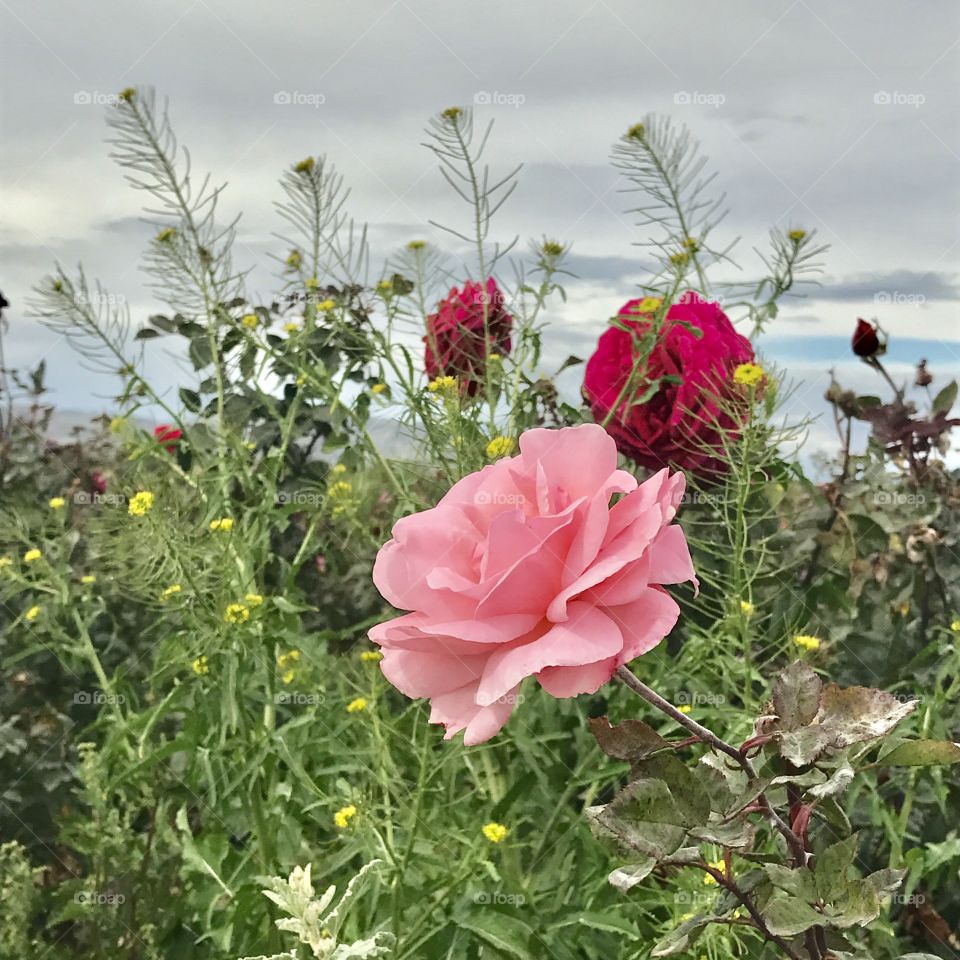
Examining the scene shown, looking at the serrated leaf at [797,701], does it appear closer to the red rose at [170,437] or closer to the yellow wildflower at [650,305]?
the yellow wildflower at [650,305]

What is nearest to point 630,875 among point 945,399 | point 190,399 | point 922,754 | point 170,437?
point 922,754

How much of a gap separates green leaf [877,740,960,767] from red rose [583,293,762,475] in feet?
2.18

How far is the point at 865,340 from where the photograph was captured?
1.52 meters

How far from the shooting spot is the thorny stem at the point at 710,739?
53 cm

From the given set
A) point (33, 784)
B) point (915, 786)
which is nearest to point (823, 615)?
point (915, 786)

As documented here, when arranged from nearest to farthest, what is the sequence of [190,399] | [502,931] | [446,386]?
[502,931] → [446,386] → [190,399]

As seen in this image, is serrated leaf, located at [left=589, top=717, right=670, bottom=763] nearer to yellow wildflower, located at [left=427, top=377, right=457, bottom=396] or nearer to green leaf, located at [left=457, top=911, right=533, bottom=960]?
green leaf, located at [left=457, top=911, right=533, bottom=960]

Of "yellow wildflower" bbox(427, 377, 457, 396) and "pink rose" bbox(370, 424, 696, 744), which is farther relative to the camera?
"yellow wildflower" bbox(427, 377, 457, 396)

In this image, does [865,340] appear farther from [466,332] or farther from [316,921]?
[316,921]

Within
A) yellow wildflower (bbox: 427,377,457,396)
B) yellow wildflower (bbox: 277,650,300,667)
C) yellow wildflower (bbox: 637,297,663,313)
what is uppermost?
yellow wildflower (bbox: 637,297,663,313)
